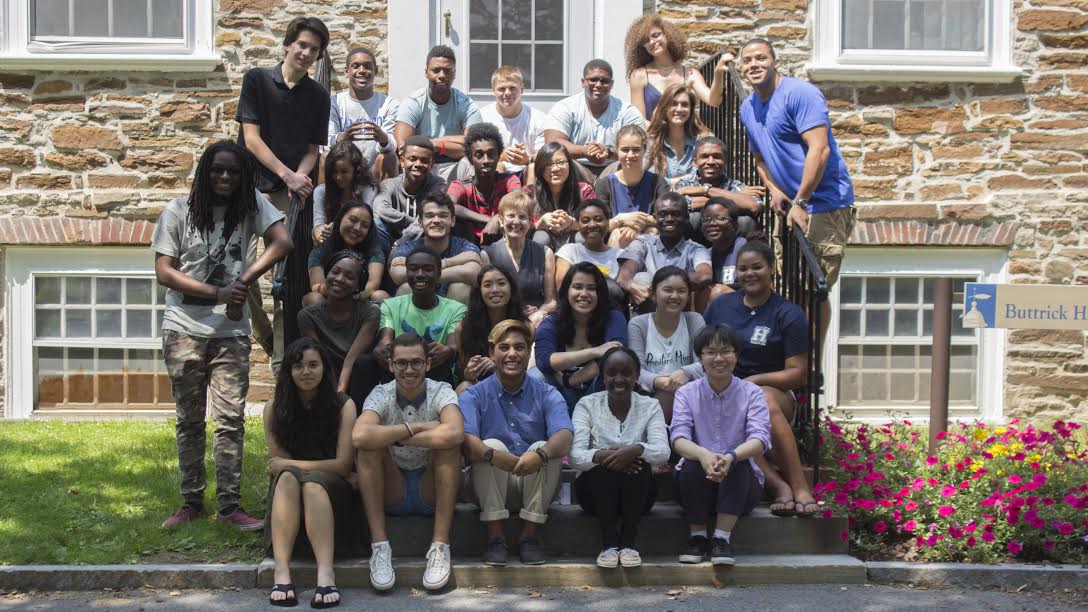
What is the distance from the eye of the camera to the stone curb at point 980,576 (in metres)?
5.64

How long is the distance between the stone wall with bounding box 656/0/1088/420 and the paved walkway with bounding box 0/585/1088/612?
451 centimetres

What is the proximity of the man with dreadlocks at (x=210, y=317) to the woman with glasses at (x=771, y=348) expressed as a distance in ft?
7.66

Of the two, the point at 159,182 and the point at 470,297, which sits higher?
the point at 159,182

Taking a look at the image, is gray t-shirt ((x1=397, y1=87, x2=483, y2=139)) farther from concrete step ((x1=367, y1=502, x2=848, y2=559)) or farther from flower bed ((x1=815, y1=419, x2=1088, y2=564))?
concrete step ((x1=367, y1=502, x2=848, y2=559))

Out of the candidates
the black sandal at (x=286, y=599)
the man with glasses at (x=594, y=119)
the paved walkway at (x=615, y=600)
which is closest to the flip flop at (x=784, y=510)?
the paved walkway at (x=615, y=600)

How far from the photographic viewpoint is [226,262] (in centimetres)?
617

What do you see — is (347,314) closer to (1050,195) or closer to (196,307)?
(196,307)

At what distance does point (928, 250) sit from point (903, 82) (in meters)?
1.29

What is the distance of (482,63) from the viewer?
9836mm

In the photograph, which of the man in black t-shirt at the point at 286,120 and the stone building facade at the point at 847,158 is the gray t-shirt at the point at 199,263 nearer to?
the man in black t-shirt at the point at 286,120

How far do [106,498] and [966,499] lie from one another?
170 inches

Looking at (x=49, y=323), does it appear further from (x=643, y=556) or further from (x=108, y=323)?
(x=643, y=556)

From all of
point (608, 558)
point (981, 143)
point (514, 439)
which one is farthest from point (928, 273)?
point (608, 558)

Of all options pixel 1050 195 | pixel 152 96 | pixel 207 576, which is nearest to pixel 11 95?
pixel 152 96
